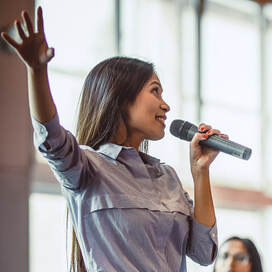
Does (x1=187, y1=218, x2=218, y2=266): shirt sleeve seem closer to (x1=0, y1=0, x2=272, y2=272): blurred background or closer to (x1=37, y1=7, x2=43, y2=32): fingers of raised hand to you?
(x1=37, y1=7, x2=43, y2=32): fingers of raised hand

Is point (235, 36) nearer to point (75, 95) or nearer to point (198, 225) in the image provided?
point (75, 95)

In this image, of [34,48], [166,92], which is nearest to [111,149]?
[34,48]

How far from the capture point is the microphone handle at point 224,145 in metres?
1.58

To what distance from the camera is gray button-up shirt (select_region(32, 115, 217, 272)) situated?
145 cm

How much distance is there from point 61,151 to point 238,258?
111 inches

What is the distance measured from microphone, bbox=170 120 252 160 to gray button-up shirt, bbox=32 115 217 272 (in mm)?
180

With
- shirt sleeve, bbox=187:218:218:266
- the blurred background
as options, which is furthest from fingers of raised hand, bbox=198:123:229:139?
the blurred background

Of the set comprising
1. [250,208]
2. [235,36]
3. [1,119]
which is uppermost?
[235,36]

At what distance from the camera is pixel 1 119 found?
4676 mm

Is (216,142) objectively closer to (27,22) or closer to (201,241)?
(201,241)

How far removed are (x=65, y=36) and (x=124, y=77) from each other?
12.5 ft

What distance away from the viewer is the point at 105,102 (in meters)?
1.62

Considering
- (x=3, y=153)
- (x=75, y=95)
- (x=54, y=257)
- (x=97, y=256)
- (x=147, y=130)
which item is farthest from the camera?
(x=75, y=95)

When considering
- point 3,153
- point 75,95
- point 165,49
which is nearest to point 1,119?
point 3,153
